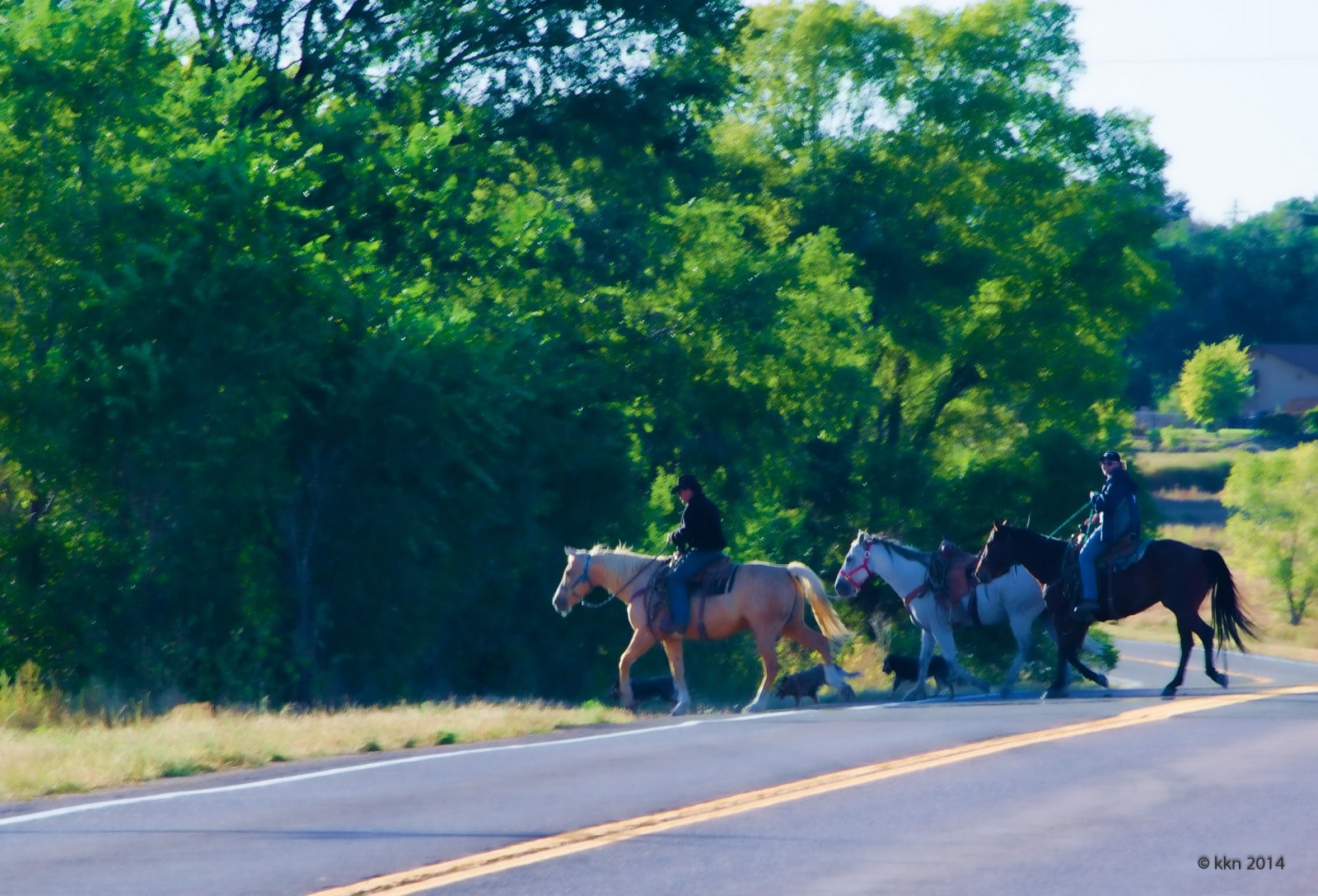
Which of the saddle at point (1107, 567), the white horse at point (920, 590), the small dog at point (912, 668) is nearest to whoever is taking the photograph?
the saddle at point (1107, 567)

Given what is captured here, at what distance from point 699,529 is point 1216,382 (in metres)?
90.6

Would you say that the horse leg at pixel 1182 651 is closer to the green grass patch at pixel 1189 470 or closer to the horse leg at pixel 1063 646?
the horse leg at pixel 1063 646

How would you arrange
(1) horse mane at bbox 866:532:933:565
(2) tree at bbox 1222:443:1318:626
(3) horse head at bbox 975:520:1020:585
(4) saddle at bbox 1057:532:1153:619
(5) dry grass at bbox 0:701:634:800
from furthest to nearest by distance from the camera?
1. (2) tree at bbox 1222:443:1318:626
2. (1) horse mane at bbox 866:532:933:565
3. (3) horse head at bbox 975:520:1020:585
4. (4) saddle at bbox 1057:532:1153:619
5. (5) dry grass at bbox 0:701:634:800

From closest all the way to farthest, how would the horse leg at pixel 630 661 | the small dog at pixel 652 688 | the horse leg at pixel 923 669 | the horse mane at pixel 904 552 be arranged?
the horse leg at pixel 630 661 < the small dog at pixel 652 688 < the horse leg at pixel 923 669 < the horse mane at pixel 904 552

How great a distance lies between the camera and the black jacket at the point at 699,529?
20.9 meters

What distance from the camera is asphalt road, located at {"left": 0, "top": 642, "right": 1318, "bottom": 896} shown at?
28.8 ft

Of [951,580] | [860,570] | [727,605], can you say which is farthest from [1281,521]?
[727,605]

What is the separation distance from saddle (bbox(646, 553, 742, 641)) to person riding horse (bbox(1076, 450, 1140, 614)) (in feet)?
13.5

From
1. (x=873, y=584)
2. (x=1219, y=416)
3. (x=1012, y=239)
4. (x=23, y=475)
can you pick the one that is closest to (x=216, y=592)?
(x=23, y=475)

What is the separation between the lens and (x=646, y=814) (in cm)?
1083

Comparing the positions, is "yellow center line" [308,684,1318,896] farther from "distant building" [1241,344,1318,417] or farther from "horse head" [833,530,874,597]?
"distant building" [1241,344,1318,417]

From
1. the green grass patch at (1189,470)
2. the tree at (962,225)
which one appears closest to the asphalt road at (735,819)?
the tree at (962,225)

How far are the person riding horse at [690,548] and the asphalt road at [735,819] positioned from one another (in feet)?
16.2

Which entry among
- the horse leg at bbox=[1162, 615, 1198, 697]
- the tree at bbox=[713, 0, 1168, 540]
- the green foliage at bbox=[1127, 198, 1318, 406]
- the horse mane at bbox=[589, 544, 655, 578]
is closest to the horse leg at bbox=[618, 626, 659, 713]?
the horse mane at bbox=[589, 544, 655, 578]
